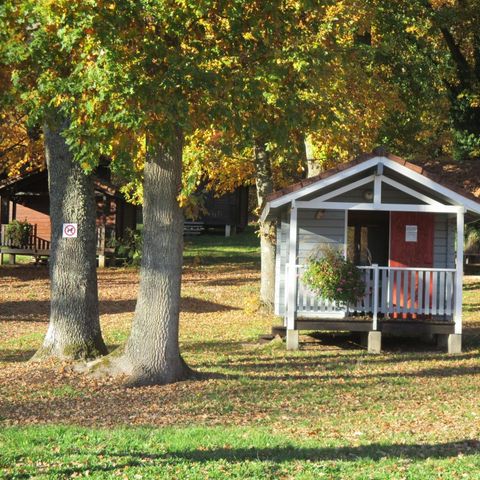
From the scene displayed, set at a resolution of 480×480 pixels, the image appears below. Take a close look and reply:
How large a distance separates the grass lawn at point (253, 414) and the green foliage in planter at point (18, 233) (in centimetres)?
1591

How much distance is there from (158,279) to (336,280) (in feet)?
16.3

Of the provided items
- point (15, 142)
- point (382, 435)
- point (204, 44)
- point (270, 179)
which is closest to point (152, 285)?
point (204, 44)

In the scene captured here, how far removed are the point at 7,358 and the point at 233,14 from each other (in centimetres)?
767

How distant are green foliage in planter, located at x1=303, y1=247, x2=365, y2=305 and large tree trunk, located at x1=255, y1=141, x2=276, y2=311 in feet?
15.3

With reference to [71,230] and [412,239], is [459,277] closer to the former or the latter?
[412,239]

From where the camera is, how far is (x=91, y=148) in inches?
485

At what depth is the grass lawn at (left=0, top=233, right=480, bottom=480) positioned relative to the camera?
835cm

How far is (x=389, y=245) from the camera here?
763 inches

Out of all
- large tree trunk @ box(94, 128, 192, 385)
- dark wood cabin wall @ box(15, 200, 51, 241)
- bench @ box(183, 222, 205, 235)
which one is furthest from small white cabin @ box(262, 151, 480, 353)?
bench @ box(183, 222, 205, 235)

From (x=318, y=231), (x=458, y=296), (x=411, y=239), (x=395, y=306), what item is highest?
(x=318, y=231)

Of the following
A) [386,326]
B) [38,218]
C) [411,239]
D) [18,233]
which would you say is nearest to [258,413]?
[386,326]

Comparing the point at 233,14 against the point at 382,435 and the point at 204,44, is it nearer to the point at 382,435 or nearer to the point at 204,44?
the point at 204,44

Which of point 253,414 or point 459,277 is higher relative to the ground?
point 459,277

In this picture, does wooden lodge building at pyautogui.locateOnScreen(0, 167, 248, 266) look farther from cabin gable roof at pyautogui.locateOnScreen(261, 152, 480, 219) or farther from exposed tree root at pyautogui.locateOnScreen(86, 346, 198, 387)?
exposed tree root at pyautogui.locateOnScreen(86, 346, 198, 387)
